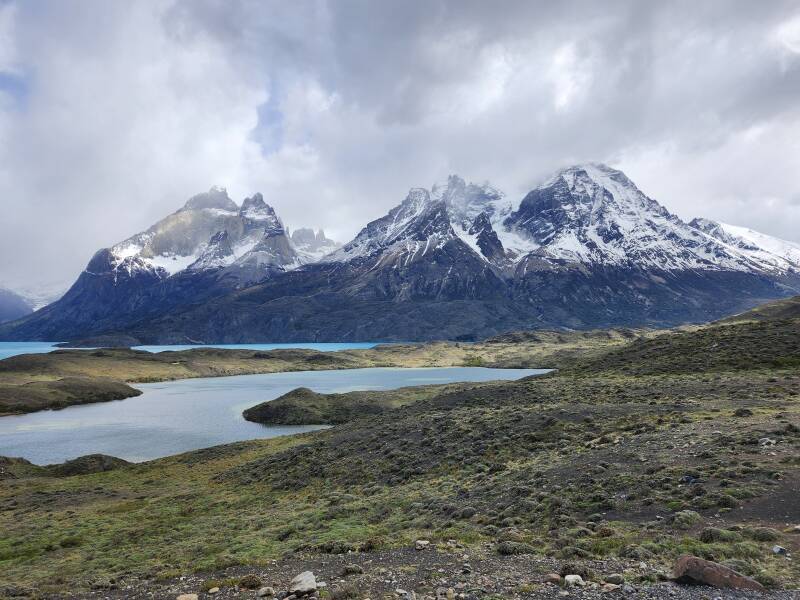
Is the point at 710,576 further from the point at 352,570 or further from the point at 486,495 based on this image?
the point at 486,495

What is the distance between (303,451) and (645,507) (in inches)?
1547

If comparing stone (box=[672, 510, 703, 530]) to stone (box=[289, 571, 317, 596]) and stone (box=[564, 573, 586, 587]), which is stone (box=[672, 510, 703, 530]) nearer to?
stone (box=[564, 573, 586, 587])

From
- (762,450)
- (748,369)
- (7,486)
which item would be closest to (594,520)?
(762,450)

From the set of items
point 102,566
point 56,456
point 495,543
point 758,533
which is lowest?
point 56,456

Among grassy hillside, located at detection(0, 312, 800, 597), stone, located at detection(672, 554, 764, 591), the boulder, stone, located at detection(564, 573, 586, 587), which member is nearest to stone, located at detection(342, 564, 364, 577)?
grassy hillside, located at detection(0, 312, 800, 597)

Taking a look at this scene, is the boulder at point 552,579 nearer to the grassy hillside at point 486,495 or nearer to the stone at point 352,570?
the grassy hillside at point 486,495

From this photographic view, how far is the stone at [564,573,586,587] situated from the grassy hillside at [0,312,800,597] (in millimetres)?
538

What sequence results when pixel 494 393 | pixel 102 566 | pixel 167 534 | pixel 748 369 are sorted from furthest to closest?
pixel 494 393 < pixel 748 369 < pixel 167 534 < pixel 102 566

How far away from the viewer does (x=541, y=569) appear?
16.2 metres

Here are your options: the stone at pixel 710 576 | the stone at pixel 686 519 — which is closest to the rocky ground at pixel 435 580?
the stone at pixel 710 576

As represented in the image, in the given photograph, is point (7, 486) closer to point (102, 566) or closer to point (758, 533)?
point (102, 566)

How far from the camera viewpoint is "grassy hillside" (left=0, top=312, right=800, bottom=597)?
1883 centimetres

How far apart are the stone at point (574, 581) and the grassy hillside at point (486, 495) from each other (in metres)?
0.54

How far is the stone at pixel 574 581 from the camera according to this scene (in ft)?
47.2
